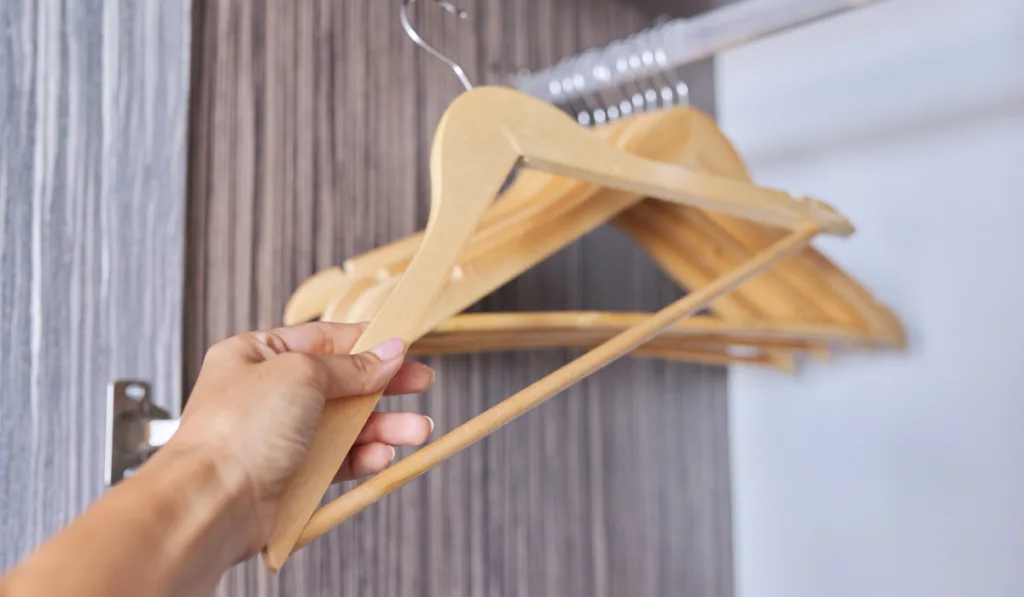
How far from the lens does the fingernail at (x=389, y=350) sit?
43 centimetres

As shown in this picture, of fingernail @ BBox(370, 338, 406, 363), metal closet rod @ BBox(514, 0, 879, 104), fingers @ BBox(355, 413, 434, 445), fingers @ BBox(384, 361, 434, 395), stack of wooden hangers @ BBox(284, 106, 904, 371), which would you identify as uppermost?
metal closet rod @ BBox(514, 0, 879, 104)

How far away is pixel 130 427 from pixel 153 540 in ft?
1.05

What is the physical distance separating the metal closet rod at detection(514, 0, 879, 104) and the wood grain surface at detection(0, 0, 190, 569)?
347 mm

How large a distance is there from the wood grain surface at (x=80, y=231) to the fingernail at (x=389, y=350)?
273 mm

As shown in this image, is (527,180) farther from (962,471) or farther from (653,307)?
(962,471)

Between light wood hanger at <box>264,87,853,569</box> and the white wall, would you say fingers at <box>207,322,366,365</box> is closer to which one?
light wood hanger at <box>264,87,853,569</box>

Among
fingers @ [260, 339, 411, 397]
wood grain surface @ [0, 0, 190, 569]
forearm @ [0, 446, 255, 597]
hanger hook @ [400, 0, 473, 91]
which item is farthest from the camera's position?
hanger hook @ [400, 0, 473, 91]

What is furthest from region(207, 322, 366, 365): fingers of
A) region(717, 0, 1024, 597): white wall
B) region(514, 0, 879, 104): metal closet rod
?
region(717, 0, 1024, 597): white wall

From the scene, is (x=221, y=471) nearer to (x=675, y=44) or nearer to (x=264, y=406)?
(x=264, y=406)

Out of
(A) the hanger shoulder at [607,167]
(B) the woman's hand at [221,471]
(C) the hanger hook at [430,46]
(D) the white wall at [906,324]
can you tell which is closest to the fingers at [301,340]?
(B) the woman's hand at [221,471]

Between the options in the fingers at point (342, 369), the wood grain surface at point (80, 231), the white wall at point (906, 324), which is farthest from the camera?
the white wall at point (906, 324)

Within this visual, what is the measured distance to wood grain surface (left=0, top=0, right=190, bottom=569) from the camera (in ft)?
1.89

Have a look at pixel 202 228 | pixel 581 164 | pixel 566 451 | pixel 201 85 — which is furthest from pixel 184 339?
pixel 566 451

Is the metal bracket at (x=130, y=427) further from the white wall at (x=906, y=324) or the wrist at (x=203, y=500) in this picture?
the white wall at (x=906, y=324)
